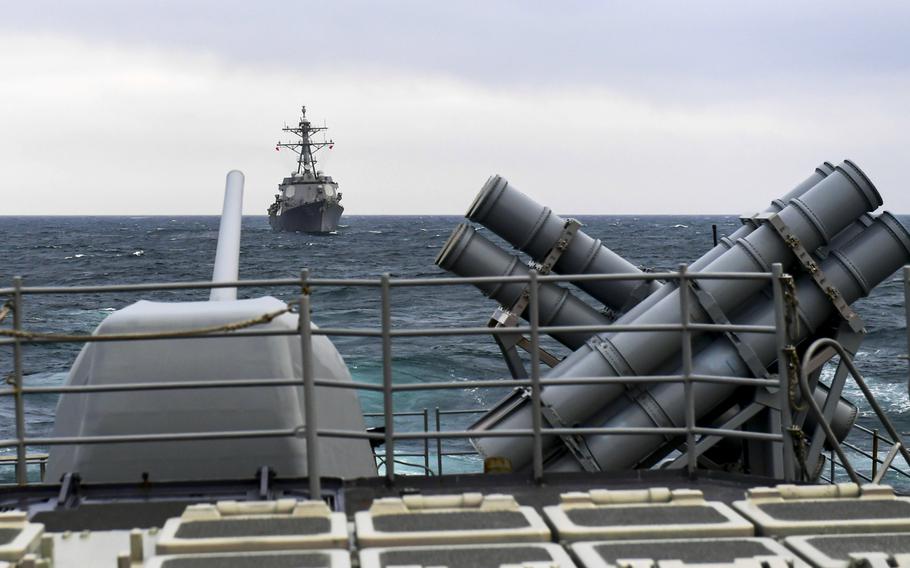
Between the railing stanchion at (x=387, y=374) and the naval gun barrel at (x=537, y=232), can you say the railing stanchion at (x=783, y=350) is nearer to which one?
the railing stanchion at (x=387, y=374)

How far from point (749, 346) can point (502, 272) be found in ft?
4.97

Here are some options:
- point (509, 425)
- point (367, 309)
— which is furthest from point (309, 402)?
point (367, 309)

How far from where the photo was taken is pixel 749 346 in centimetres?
671

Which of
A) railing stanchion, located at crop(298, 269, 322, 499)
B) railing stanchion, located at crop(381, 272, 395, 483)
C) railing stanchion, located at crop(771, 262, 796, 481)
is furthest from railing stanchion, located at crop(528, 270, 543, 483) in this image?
railing stanchion, located at crop(771, 262, 796, 481)

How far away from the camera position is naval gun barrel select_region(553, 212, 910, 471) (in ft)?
22.0

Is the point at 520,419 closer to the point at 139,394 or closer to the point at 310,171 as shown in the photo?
the point at 139,394

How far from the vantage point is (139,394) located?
14.5 ft

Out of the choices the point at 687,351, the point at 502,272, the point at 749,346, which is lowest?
the point at 749,346

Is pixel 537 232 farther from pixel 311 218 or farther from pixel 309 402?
pixel 311 218

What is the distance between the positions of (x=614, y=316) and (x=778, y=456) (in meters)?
1.36

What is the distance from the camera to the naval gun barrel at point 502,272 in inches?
279

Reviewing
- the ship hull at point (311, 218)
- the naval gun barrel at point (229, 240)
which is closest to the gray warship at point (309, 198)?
the ship hull at point (311, 218)

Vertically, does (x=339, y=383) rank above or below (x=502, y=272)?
below

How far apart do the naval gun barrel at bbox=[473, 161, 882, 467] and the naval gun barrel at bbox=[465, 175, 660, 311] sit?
22.2 inches
